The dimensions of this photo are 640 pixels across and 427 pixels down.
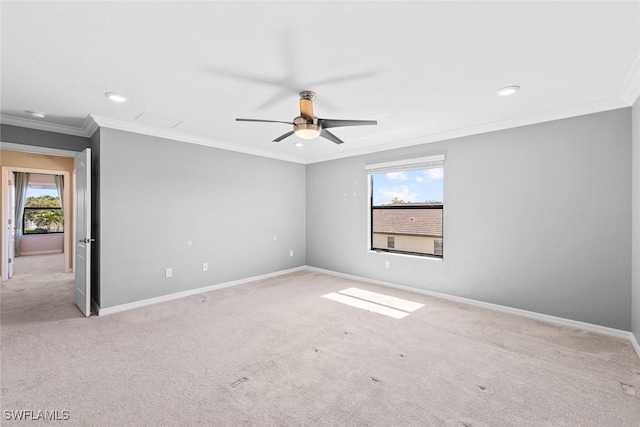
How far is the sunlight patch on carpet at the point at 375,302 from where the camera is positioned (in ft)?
11.9

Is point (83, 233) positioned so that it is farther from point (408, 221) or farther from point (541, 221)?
point (541, 221)

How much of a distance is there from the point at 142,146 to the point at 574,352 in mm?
5287

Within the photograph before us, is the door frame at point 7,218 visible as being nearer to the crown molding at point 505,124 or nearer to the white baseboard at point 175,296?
the white baseboard at point 175,296

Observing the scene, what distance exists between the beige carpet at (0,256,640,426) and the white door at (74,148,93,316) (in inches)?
10.7

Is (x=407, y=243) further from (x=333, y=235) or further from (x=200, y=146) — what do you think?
(x=200, y=146)

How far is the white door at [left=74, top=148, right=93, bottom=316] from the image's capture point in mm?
3427

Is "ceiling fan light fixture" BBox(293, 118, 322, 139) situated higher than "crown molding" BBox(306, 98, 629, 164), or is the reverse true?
"crown molding" BBox(306, 98, 629, 164)

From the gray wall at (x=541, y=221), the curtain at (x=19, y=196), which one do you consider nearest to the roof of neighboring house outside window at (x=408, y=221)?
the gray wall at (x=541, y=221)

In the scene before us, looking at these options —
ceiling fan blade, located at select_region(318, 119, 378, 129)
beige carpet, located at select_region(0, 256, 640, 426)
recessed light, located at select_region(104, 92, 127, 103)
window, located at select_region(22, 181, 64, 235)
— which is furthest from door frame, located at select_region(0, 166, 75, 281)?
ceiling fan blade, located at select_region(318, 119, 378, 129)

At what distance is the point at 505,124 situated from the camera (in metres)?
3.54

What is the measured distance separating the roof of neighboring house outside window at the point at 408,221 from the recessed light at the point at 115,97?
153 inches

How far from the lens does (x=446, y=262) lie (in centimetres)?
414

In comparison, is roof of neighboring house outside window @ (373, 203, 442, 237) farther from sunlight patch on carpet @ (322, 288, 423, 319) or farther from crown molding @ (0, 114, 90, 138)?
crown molding @ (0, 114, 90, 138)

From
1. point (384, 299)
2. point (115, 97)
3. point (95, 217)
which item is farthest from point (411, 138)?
point (95, 217)
